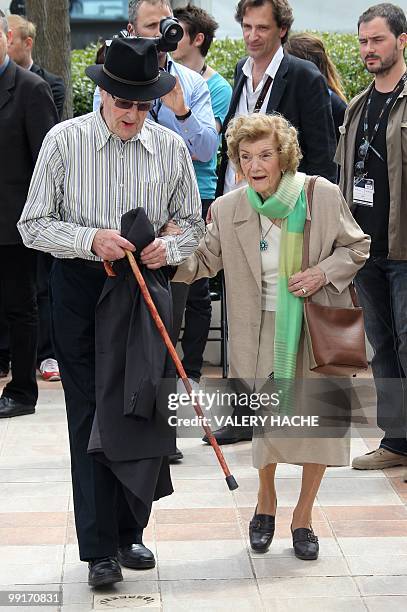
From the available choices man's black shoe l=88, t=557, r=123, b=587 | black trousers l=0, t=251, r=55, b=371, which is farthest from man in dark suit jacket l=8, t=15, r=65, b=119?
man's black shoe l=88, t=557, r=123, b=587

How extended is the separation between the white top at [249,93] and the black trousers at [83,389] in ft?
7.19

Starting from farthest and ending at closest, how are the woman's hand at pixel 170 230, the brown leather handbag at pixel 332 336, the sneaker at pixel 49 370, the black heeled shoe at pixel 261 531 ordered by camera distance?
1. the sneaker at pixel 49 370
2. the black heeled shoe at pixel 261 531
3. the brown leather handbag at pixel 332 336
4. the woman's hand at pixel 170 230

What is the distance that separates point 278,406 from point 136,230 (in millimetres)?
1009

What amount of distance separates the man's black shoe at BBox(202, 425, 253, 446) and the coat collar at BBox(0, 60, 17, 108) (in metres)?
2.21

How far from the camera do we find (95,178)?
15.1ft

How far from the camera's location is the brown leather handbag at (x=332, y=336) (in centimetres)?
488

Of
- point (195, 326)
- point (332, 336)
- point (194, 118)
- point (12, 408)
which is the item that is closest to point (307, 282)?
point (332, 336)

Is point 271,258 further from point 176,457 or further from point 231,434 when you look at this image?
point 231,434

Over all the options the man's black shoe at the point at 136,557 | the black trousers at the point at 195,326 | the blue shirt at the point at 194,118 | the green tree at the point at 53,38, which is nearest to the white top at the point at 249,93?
the blue shirt at the point at 194,118

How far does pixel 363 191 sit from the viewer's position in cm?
623

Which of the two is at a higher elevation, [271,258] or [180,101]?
[180,101]

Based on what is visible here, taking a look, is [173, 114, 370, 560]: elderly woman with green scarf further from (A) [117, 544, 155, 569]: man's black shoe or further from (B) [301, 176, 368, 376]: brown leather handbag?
(A) [117, 544, 155, 569]: man's black shoe

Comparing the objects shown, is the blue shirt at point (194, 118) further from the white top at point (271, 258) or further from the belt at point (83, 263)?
the belt at point (83, 263)

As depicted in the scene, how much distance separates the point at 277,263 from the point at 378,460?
176cm
